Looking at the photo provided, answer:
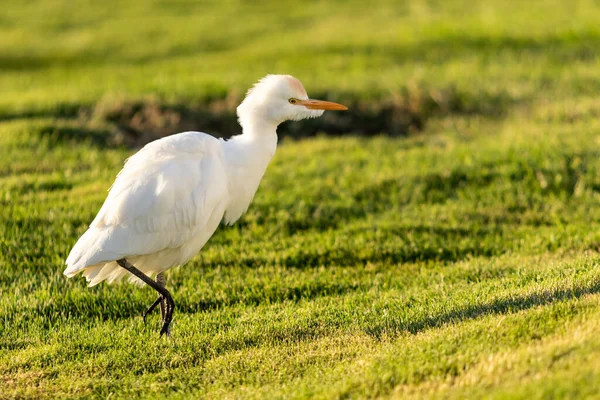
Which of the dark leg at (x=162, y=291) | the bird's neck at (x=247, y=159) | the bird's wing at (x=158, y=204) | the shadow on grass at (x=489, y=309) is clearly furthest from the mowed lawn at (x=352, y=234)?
the bird's neck at (x=247, y=159)

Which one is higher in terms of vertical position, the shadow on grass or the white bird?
the white bird

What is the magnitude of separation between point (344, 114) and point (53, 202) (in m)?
5.34

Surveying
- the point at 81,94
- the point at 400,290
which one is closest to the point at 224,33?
the point at 81,94

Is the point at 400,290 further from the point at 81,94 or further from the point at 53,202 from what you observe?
the point at 81,94

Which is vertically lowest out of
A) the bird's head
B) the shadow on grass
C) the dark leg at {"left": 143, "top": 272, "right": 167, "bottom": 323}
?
the shadow on grass

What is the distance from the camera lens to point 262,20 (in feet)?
66.0

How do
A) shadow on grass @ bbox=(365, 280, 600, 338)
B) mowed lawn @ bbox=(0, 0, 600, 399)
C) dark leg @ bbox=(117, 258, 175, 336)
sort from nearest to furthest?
mowed lawn @ bbox=(0, 0, 600, 399) → shadow on grass @ bbox=(365, 280, 600, 338) → dark leg @ bbox=(117, 258, 175, 336)

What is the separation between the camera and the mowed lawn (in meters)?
4.94

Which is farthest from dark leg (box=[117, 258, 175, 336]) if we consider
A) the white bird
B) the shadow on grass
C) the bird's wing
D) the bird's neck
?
the shadow on grass

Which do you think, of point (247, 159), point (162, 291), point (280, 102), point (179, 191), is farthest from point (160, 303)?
point (280, 102)

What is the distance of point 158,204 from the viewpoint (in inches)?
228

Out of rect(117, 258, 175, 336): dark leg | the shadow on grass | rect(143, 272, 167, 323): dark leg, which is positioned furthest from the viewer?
rect(143, 272, 167, 323): dark leg

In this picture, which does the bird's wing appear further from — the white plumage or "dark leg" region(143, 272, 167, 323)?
"dark leg" region(143, 272, 167, 323)

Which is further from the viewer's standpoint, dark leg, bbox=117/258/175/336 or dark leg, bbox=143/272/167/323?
dark leg, bbox=143/272/167/323
